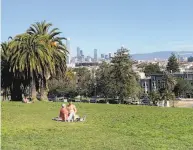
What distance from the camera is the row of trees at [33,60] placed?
34656 millimetres

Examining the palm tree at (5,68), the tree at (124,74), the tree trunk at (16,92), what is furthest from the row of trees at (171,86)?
the palm tree at (5,68)

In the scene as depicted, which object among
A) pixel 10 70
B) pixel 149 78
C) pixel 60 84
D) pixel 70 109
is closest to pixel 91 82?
pixel 60 84

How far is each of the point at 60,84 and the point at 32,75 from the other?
6142 centimetres

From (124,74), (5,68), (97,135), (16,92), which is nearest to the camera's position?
(97,135)

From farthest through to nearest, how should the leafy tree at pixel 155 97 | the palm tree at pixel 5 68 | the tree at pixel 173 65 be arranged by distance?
the tree at pixel 173 65 → the leafy tree at pixel 155 97 → the palm tree at pixel 5 68

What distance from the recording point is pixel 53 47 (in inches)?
1505

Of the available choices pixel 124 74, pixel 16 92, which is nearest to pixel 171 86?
pixel 124 74

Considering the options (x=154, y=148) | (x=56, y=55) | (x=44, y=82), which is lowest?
(x=154, y=148)

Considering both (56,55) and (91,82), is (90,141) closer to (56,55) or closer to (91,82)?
(56,55)

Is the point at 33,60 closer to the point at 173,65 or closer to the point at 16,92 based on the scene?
the point at 16,92

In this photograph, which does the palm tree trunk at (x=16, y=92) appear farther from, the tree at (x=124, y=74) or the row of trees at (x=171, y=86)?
the row of trees at (x=171, y=86)

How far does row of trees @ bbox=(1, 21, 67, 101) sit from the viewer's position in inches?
1364

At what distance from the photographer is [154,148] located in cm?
1084

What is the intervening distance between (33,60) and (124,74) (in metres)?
20.1
